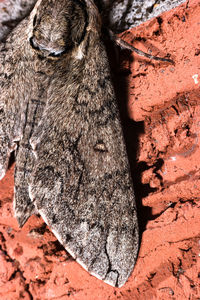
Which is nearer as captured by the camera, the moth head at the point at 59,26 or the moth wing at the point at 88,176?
the moth wing at the point at 88,176

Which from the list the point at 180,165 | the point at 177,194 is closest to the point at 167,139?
the point at 180,165

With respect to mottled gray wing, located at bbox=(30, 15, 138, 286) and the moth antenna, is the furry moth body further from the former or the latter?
the moth antenna

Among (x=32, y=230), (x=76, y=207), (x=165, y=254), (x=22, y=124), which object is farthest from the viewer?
(x=32, y=230)

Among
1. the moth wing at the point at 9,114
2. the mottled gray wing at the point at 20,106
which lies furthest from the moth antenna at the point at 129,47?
the moth wing at the point at 9,114

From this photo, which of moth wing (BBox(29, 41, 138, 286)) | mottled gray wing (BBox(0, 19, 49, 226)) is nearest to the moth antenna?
moth wing (BBox(29, 41, 138, 286))

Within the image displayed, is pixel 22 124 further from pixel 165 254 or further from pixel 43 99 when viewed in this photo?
pixel 165 254

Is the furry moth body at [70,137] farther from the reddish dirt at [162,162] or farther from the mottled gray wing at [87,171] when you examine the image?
the reddish dirt at [162,162]
